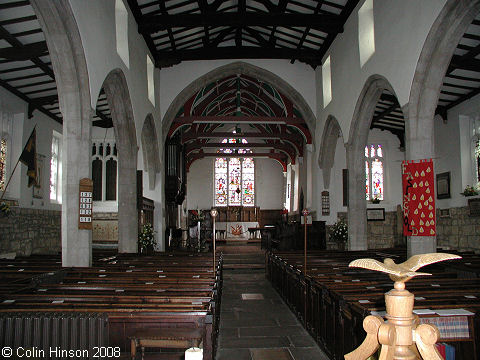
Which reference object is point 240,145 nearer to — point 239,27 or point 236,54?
point 236,54

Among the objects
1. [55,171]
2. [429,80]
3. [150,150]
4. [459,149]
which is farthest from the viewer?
[150,150]

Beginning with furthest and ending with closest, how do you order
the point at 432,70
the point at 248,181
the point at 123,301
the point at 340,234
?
the point at 248,181
the point at 340,234
the point at 432,70
the point at 123,301

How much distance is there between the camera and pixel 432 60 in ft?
23.4

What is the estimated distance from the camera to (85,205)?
6.82m

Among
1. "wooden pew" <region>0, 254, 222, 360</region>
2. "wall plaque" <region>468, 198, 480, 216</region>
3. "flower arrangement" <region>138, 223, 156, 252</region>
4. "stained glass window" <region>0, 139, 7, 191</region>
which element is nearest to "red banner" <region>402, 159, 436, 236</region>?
"wooden pew" <region>0, 254, 222, 360</region>

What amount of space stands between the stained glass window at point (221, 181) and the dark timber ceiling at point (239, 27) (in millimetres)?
11322

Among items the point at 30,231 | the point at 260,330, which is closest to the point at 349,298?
the point at 260,330

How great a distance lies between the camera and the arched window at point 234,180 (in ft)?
82.2

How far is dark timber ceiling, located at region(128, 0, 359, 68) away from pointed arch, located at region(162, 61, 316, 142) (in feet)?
1.47

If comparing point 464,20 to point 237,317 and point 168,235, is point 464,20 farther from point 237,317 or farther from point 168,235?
point 168,235

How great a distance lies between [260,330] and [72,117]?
4.30 metres

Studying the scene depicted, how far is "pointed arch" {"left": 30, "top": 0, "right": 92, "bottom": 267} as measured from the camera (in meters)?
6.57

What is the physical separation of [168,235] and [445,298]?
38.1 feet

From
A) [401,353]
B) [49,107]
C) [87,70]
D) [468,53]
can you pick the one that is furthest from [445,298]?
[49,107]
